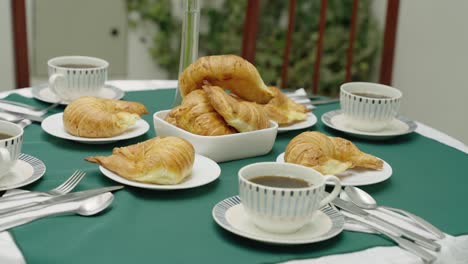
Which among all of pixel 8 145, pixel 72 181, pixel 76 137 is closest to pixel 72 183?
pixel 72 181

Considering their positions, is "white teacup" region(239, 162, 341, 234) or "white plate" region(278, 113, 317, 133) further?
"white plate" region(278, 113, 317, 133)

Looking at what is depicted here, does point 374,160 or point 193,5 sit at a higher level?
point 193,5

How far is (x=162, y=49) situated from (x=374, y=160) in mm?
2449

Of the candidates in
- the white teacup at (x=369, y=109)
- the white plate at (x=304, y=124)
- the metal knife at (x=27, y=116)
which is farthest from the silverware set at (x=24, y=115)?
the white teacup at (x=369, y=109)

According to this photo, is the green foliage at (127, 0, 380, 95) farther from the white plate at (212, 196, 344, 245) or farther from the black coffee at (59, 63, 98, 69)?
the white plate at (212, 196, 344, 245)

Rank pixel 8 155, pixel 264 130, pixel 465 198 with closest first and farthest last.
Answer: pixel 8 155 < pixel 465 198 < pixel 264 130

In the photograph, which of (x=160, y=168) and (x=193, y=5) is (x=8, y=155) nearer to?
(x=160, y=168)

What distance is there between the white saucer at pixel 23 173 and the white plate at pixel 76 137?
122 millimetres

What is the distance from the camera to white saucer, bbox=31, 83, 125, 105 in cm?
164

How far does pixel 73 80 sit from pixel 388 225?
0.79 m

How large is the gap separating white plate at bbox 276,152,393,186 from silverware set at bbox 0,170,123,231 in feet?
1.12

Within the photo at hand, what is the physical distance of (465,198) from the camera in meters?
1.23

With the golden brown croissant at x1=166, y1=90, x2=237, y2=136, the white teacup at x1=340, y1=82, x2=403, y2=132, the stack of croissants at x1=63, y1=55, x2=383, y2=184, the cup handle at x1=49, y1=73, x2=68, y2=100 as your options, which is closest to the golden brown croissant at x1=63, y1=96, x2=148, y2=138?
the stack of croissants at x1=63, y1=55, x2=383, y2=184

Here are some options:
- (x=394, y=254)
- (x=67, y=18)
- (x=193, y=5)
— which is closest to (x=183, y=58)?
(x=193, y=5)
